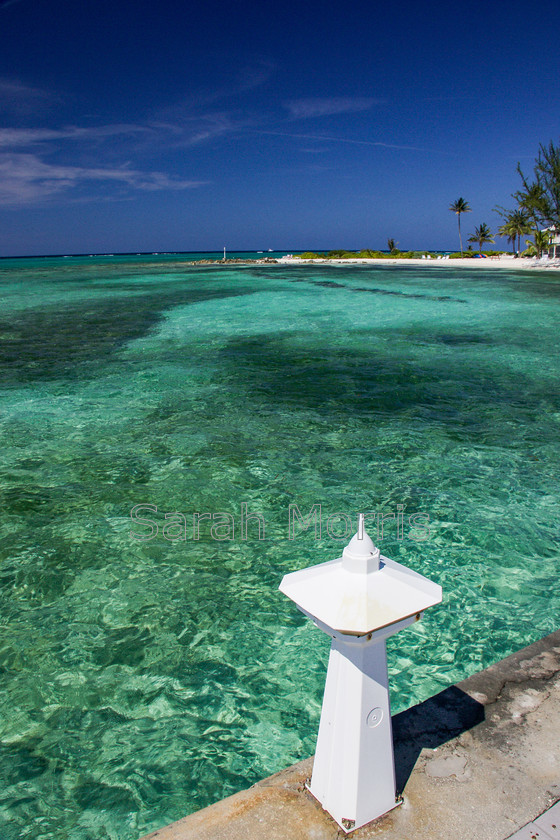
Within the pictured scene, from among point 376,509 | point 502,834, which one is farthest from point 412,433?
point 502,834

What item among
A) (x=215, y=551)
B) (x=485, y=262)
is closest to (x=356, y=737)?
(x=215, y=551)

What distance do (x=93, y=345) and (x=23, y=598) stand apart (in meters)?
11.5

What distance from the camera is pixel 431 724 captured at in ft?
8.16

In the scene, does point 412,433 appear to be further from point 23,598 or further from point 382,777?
point 382,777

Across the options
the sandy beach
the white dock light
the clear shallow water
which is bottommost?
the clear shallow water

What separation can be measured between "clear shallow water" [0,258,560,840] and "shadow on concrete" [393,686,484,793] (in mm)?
706

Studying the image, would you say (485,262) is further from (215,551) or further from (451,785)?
(451,785)

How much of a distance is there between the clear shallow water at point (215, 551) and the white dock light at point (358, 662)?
3.34 ft

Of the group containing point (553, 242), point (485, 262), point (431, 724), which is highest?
point (553, 242)

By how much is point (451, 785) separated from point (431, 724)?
337mm

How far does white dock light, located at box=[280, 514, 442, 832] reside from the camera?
180 centimetres

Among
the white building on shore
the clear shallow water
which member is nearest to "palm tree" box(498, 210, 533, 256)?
the white building on shore

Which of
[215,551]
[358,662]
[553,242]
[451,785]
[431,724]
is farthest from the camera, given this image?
[553,242]

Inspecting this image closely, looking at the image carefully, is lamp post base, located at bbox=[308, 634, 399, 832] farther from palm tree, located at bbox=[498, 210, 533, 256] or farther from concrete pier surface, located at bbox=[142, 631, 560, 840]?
palm tree, located at bbox=[498, 210, 533, 256]
